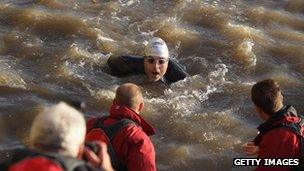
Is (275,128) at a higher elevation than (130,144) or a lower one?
higher

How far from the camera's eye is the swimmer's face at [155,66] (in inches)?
316

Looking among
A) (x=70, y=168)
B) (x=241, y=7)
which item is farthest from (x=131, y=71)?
(x=70, y=168)

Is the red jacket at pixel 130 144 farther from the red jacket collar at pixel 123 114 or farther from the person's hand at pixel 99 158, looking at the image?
the person's hand at pixel 99 158

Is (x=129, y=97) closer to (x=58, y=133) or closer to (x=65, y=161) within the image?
(x=58, y=133)

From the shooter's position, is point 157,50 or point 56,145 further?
point 157,50

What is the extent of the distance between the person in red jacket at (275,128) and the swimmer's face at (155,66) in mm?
3269

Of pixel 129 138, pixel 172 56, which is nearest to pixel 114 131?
pixel 129 138

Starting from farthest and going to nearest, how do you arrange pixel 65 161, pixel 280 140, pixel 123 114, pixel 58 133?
1. pixel 123 114
2. pixel 280 140
3. pixel 58 133
4. pixel 65 161

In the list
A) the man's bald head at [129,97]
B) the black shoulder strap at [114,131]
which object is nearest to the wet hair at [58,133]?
the black shoulder strap at [114,131]

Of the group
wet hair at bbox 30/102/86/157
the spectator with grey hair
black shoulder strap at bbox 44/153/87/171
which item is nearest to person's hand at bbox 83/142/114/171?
the spectator with grey hair

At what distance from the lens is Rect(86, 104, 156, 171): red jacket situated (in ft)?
15.2

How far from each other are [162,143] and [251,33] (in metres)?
3.63

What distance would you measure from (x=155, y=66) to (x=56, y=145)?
4.86 m

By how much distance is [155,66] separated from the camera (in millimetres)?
8055
